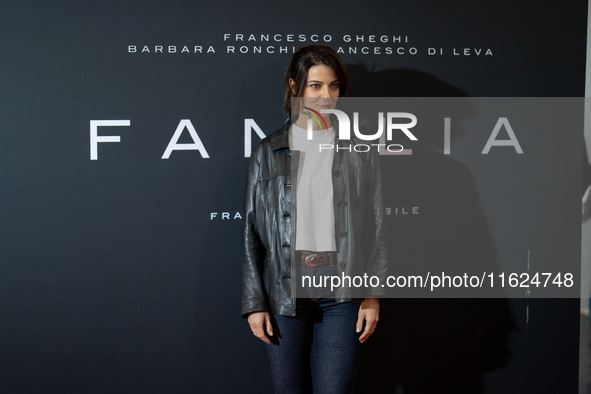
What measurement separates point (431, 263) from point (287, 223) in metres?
0.98

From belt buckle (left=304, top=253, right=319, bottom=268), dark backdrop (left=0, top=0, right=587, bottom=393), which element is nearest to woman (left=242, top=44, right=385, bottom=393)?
belt buckle (left=304, top=253, right=319, bottom=268)

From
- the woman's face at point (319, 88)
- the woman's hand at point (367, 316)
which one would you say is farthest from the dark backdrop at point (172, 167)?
the woman's hand at point (367, 316)

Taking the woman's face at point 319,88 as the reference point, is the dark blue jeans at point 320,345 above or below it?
below

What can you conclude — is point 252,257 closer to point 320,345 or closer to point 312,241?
point 312,241

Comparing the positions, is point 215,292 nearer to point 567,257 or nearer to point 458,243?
point 458,243

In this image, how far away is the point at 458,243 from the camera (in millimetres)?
Result: 2516

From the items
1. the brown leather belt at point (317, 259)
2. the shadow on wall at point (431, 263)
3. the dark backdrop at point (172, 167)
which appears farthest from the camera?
the shadow on wall at point (431, 263)

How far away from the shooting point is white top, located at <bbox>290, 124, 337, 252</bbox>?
1903 mm

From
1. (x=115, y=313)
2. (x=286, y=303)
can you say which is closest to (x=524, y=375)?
(x=286, y=303)

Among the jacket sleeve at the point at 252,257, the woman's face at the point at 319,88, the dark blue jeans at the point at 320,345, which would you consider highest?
the woman's face at the point at 319,88

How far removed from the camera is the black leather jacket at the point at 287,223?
1.92m

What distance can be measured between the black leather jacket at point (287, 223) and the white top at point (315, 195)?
26mm

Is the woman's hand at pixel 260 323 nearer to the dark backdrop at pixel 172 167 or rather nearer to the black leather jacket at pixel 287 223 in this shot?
the black leather jacket at pixel 287 223

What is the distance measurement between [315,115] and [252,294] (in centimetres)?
79
